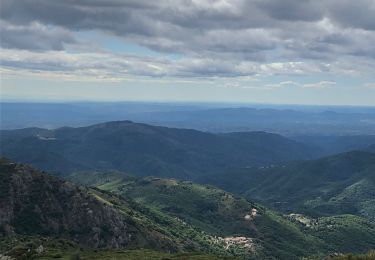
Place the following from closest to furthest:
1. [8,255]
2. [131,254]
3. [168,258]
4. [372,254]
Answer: [372,254]
[8,255]
[168,258]
[131,254]

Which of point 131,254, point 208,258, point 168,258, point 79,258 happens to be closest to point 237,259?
point 208,258

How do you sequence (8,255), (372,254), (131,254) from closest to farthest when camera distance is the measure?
1. (372,254)
2. (8,255)
3. (131,254)

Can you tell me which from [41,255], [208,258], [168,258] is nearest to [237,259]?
[208,258]

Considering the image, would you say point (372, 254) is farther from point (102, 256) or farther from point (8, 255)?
Result: point (8, 255)

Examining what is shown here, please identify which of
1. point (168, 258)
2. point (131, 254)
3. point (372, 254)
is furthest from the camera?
point (131, 254)

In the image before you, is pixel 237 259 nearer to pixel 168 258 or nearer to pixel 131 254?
pixel 168 258

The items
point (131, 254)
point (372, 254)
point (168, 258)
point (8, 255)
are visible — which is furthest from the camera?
point (131, 254)

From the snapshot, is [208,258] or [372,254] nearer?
[372,254]

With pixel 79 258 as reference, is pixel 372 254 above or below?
above

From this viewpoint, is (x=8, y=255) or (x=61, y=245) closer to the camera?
(x=8, y=255)
